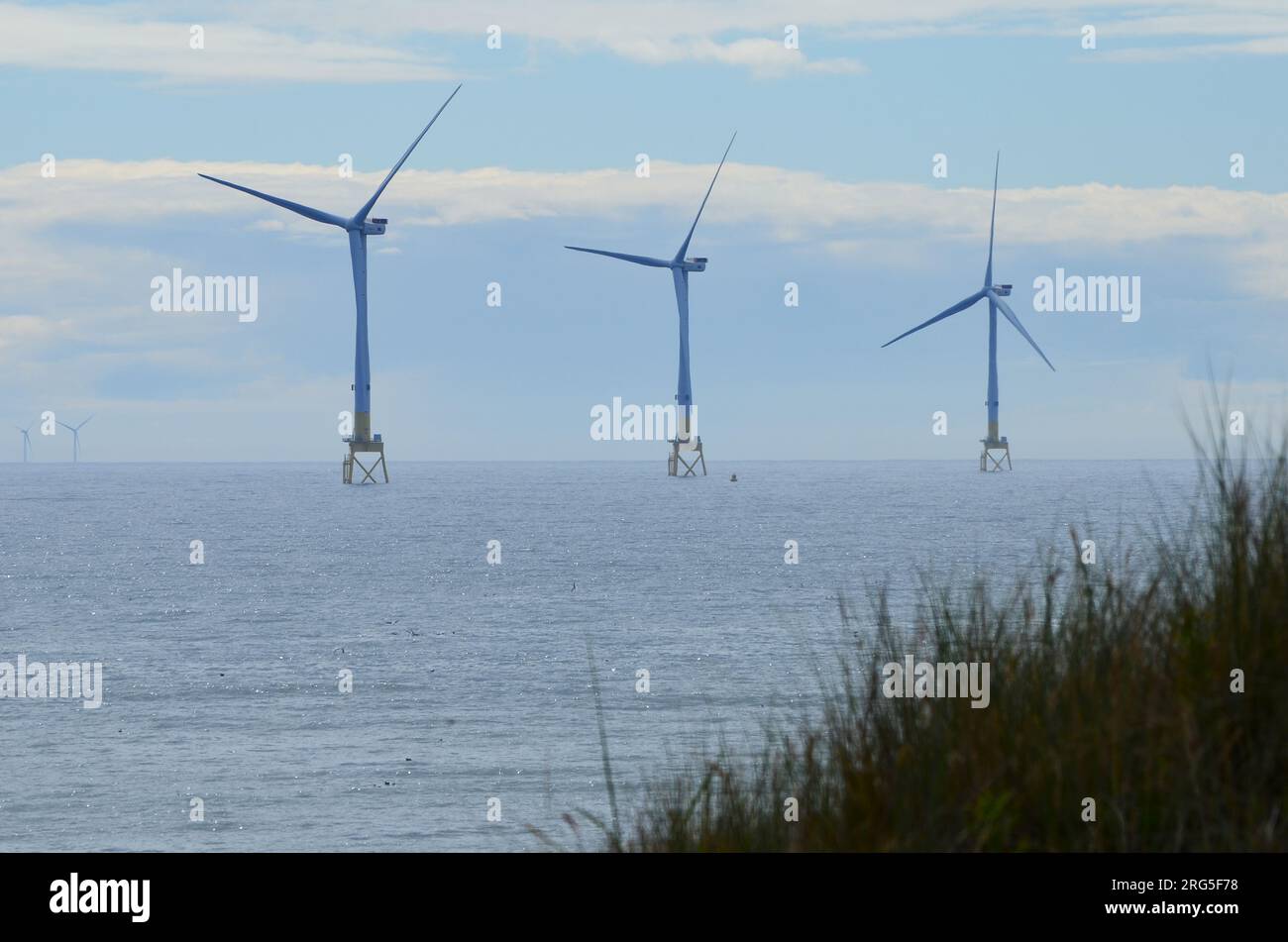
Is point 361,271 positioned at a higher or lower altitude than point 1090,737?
higher

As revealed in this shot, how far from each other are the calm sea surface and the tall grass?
2.33 ft

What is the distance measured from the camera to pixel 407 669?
5775 centimetres

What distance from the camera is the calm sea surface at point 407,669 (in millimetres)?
33688

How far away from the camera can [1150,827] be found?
748 cm

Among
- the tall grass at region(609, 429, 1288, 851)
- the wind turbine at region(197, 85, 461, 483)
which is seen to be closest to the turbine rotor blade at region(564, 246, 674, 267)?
the wind turbine at region(197, 85, 461, 483)

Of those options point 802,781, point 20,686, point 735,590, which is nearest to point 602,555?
point 735,590

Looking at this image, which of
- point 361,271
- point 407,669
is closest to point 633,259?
point 361,271

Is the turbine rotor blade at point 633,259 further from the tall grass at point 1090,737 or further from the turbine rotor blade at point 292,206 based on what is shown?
the tall grass at point 1090,737

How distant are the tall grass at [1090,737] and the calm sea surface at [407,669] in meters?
0.71

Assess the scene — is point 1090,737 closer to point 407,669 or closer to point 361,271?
point 407,669

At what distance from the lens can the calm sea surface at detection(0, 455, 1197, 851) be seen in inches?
1326

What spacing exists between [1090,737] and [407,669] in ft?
170
